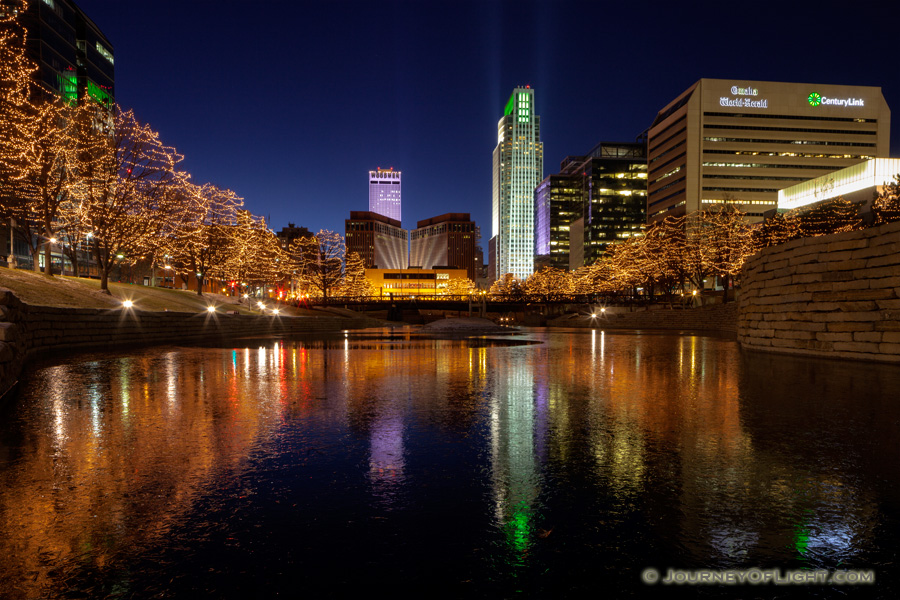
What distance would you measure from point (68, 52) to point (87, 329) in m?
94.8

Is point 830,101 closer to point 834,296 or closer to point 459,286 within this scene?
point 459,286

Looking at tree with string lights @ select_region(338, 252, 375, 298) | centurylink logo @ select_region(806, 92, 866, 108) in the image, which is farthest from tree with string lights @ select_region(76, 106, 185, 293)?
centurylink logo @ select_region(806, 92, 866, 108)

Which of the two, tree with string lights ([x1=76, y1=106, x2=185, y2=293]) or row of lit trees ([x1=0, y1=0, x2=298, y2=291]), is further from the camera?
tree with string lights ([x1=76, y1=106, x2=185, y2=293])

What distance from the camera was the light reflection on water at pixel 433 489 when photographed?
9.12 ft

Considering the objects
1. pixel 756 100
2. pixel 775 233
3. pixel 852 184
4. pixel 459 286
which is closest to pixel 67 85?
pixel 775 233

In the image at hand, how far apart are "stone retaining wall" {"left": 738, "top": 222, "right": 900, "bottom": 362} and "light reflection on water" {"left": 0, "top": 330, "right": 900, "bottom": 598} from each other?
6.88 meters

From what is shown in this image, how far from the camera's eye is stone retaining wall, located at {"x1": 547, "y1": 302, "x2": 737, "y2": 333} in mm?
44344

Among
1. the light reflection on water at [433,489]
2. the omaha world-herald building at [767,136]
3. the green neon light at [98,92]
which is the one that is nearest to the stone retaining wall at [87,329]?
the light reflection on water at [433,489]

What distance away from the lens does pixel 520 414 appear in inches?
279

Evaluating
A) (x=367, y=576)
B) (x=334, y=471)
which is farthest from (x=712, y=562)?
(x=334, y=471)

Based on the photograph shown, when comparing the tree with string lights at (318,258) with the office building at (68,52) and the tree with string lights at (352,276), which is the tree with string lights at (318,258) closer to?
the tree with string lights at (352,276)

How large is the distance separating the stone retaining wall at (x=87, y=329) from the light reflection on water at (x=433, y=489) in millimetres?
3053

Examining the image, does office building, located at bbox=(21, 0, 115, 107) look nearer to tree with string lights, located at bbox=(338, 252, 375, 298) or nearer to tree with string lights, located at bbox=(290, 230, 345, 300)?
tree with string lights, located at bbox=(290, 230, 345, 300)

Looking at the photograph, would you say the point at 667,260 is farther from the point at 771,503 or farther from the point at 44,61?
the point at 44,61
